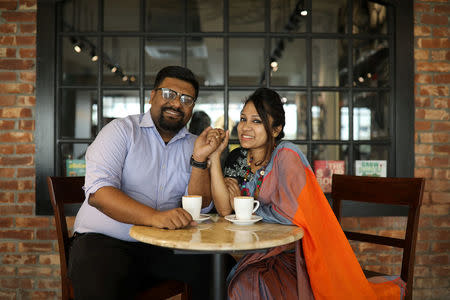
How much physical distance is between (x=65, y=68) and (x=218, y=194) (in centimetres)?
211

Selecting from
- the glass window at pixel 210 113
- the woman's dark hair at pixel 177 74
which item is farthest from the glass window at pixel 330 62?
the woman's dark hair at pixel 177 74

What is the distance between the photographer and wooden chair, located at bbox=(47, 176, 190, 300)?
1783 mm

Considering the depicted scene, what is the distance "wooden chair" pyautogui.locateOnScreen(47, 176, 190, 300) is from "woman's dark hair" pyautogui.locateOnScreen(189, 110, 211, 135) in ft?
3.73

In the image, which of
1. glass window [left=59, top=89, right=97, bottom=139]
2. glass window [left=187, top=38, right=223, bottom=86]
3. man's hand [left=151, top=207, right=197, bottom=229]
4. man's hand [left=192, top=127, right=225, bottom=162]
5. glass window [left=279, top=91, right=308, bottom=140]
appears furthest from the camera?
glass window [left=187, top=38, right=223, bottom=86]

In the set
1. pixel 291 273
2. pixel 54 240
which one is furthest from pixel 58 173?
pixel 291 273

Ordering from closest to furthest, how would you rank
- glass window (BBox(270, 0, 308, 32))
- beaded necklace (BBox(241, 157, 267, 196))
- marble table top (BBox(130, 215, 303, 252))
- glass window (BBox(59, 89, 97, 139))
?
marble table top (BBox(130, 215, 303, 252)) → beaded necklace (BBox(241, 157, 267, 196)) → glass window (BBox(59, 89, 97, 139)) → glass window (BBox(270, 0, 308, 32))

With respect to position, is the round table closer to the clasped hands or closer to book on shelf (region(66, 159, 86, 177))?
the clasped hands

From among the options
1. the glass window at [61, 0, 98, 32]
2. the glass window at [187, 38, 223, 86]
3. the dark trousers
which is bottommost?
the dark trousers

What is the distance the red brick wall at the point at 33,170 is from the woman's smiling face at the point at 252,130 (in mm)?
1214

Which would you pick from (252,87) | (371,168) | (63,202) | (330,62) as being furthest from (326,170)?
(63,202)

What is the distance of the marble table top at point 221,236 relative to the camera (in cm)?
122

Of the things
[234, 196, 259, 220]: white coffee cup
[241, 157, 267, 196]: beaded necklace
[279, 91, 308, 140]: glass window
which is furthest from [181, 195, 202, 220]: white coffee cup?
[279, 91, 308, 140]: glass window

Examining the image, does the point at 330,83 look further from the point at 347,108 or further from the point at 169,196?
the point at 169,196

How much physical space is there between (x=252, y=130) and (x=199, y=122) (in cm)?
105
